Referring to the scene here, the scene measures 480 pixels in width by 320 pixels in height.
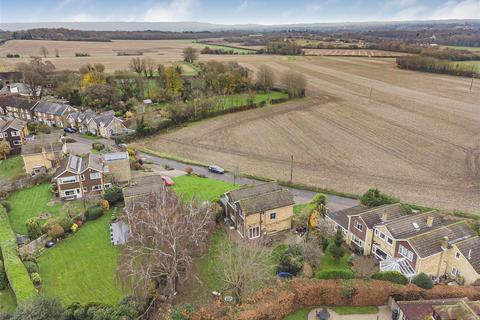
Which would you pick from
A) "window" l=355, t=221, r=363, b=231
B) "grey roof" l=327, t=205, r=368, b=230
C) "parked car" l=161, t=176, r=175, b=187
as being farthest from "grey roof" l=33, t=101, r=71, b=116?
"window" l=355, t=221, r=363, b=231

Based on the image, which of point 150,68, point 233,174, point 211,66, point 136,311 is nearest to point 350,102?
point 211,66

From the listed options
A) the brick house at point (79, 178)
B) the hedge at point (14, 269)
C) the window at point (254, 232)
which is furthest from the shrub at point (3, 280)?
the window at point (254, 232)

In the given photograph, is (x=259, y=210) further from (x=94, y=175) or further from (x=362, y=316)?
(x=94, y=175)

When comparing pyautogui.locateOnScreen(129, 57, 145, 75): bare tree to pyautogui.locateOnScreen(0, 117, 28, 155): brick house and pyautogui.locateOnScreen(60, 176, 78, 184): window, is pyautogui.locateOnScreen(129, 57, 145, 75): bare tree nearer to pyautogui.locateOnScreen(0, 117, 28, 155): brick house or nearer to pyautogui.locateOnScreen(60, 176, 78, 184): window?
pyautogui.locateOnScreen(0, 117, 28, 155): brick house

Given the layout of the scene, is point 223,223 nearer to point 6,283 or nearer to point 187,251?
point 187,251

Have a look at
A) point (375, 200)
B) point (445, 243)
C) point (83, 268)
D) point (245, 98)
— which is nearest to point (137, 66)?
point (245, 98)

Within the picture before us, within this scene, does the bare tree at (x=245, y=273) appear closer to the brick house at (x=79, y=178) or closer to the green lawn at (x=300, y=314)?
the green lawn at (x=300, y=314)
